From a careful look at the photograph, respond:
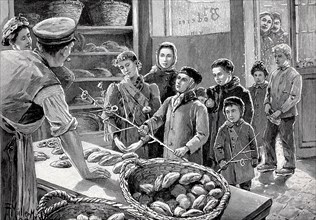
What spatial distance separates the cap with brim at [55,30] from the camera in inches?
70.4

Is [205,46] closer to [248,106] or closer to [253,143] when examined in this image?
[248,106]

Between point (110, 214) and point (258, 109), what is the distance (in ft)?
2.87

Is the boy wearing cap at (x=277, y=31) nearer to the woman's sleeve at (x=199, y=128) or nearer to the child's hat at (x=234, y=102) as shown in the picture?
the child's hat at (x=234, y=102)

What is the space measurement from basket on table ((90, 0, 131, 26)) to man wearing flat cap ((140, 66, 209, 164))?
377mm

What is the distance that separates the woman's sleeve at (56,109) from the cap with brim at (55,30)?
206mm

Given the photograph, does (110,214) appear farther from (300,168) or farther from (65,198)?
(300,168)

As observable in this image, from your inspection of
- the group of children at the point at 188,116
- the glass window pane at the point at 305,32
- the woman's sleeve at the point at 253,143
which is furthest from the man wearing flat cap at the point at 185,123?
the glass window pane at the point at 305,32

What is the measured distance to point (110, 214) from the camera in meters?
1.70

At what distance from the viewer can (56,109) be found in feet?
5.78

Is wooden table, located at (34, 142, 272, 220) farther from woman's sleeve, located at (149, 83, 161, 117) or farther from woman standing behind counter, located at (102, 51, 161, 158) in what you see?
woman's sleeve, located at (149, 83, 161, 117)

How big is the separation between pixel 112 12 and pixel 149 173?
0.78 meters

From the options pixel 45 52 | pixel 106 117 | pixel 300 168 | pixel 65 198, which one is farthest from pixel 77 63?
pixel 300 168

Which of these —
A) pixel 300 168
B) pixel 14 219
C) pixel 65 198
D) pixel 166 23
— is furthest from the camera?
pixel 300 168

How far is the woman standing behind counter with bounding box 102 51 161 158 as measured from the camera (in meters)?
1.92
